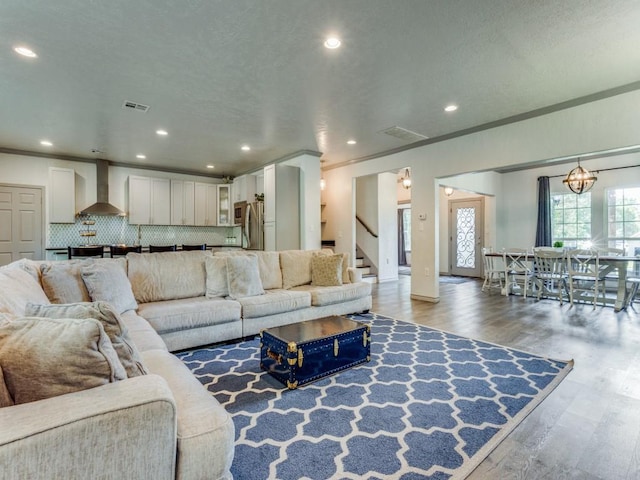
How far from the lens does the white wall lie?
3.64 metres

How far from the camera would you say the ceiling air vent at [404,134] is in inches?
192

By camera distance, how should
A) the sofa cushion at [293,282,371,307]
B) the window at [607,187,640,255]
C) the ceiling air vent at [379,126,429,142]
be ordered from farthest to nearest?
the window at [607,187,640,255]
the ceiling air vent at [379,126,429,142]
the sofa cushion at [293,282,371,307]

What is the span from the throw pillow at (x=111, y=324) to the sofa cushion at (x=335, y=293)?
2713 millimetres

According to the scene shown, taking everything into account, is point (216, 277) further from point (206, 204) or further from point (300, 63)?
point (206, 204)

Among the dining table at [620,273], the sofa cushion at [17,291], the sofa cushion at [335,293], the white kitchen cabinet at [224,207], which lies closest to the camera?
the sofa cushion at [17,291]

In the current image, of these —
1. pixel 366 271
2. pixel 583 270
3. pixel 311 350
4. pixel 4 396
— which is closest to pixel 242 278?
pixel 311 350

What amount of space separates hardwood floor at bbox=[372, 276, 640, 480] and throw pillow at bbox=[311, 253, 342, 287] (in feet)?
3.02

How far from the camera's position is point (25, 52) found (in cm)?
285

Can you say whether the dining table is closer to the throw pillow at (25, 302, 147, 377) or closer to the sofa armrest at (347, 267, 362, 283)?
the sofa armrest at (347, 267, 362, 283)

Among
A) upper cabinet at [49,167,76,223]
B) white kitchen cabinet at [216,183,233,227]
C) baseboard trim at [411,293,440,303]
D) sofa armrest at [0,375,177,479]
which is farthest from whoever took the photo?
white kitchen cabinet at [216,183,233,227]

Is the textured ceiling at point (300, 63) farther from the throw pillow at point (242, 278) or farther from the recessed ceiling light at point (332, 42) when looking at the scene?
the throw pillow at point (242, 278)

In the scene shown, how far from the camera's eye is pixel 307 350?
7.85 feet

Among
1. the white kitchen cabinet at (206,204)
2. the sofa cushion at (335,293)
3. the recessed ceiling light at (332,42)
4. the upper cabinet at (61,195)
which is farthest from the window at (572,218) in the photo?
the upper cabinet at (61,195)

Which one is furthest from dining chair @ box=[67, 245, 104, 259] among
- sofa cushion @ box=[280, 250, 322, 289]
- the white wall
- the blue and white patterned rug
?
the white wall
